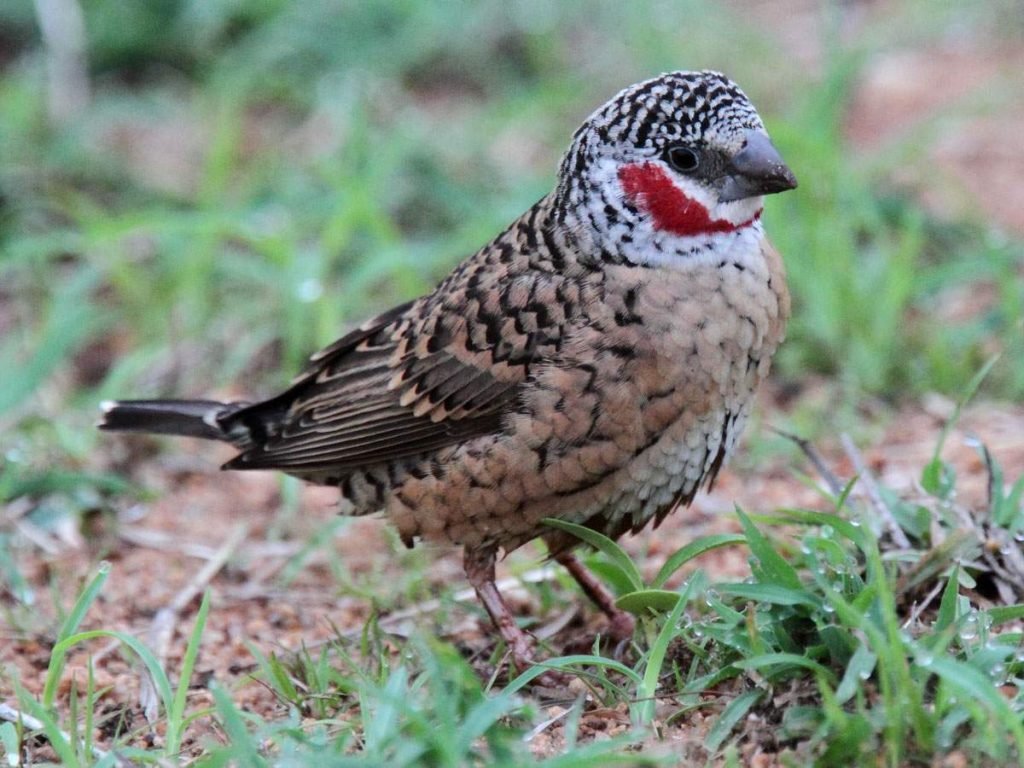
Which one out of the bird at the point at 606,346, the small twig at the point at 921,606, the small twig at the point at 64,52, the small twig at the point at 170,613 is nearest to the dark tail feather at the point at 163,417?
the small twig at the point at 170,613

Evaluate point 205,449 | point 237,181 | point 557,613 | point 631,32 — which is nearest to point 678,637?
point 557,613

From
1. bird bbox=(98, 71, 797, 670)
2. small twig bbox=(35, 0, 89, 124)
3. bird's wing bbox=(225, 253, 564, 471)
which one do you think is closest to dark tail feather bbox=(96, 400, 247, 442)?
bird's wing bbox=(225, 253, 564, 471)

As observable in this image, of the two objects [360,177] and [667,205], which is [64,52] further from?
[667,205]

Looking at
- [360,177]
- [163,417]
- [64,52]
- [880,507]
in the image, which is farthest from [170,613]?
[64,52]

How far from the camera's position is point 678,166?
336 centimetres

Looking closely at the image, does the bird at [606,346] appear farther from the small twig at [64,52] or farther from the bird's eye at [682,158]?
the small twig at [64,52]

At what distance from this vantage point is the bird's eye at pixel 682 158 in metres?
3.34

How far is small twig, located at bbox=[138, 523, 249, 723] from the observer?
3453 millimetres

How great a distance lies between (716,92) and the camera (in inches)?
132

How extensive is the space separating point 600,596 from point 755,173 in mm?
1138

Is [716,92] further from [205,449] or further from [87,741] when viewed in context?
[205,449]

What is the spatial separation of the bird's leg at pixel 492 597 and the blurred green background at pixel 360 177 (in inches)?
57.8

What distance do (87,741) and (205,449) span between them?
2150mm

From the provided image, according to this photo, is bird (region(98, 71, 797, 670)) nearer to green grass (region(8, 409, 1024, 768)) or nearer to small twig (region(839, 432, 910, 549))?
green grass (region(8, 409, 1024, 768))
